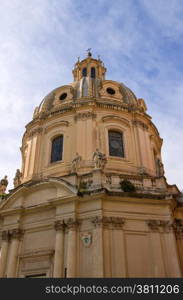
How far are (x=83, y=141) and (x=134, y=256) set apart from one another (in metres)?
8.99

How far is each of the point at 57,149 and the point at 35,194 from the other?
4.91 meters

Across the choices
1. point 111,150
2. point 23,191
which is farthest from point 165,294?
point 111,150

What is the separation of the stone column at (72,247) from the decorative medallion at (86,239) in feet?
1.35

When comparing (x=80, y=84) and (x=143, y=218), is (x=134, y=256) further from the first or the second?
(x=80, y=84)

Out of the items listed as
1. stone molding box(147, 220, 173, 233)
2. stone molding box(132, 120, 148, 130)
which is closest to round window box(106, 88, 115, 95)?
stone molding box(132, 120, 148, 130)

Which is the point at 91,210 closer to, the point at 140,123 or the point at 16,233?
the point at 16,233

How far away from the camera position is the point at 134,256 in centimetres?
1545

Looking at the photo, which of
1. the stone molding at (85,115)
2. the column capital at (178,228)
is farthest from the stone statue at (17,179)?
the column capital at (178,228)

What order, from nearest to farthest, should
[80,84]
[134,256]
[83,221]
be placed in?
[134,256] < [83,221] < [80,84]

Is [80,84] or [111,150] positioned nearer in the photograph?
[111,150]

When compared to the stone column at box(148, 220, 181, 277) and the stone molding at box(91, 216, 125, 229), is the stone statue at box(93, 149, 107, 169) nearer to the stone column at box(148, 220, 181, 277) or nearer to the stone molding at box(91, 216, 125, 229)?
the stone molding at box(91, 216, 125, 229)

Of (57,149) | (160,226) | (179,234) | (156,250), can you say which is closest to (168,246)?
(156,250)

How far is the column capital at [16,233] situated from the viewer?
57.8 ft

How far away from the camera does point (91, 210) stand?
16.6 m
